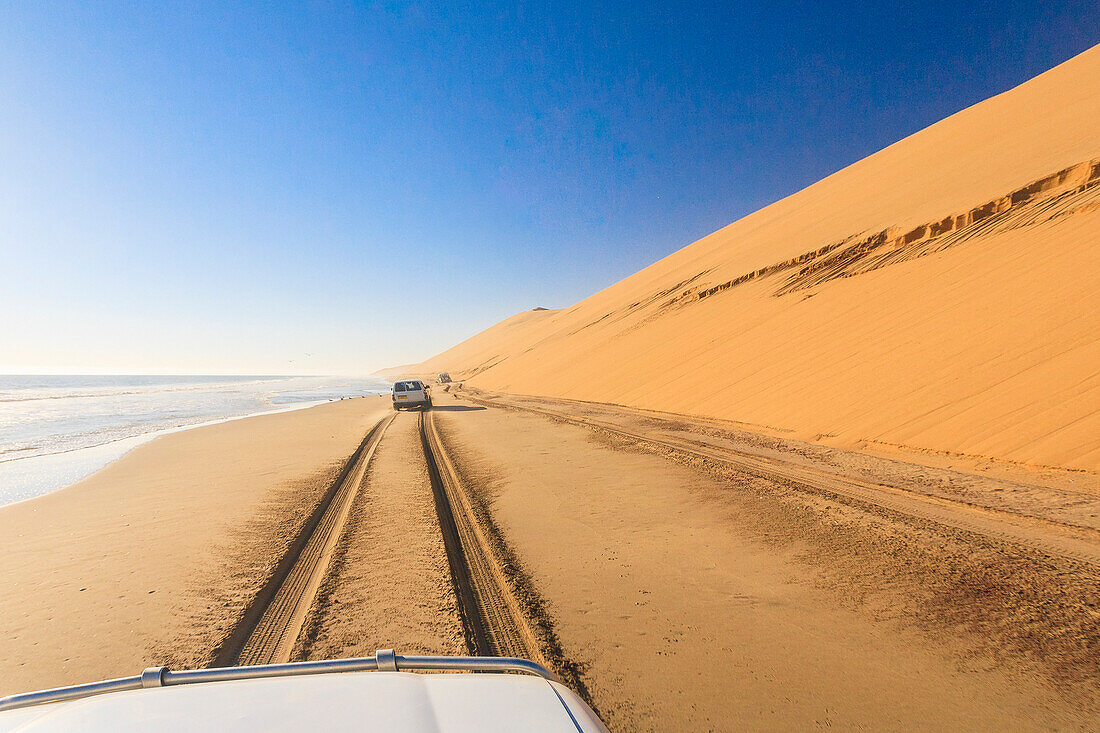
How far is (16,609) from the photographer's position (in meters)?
3.71

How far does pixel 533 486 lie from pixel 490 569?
9.01 ft

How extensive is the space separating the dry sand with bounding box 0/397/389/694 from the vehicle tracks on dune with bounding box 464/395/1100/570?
628 centimetres

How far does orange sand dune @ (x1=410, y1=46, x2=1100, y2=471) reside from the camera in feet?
24.5

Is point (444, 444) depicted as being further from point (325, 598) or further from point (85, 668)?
point (85, 668)

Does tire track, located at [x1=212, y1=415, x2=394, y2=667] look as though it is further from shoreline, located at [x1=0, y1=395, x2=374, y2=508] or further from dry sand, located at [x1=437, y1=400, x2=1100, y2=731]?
shoreline, located at [x1=0, y1=395, x2=374, y2=508]

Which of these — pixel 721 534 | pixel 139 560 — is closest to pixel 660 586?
pixel 721 534

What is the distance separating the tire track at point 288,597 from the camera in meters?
→ 2.93

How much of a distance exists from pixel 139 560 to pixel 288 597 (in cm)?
212

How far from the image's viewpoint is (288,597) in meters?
3.70

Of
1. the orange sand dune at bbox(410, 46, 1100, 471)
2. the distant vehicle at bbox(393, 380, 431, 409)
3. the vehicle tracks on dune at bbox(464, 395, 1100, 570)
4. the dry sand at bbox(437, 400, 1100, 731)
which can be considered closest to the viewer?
the dry sand at bbox(437, 400, 1100, 731)

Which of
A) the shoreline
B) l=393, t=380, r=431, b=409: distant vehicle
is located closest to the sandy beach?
the shoreline

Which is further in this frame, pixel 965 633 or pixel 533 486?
pixel 533 486

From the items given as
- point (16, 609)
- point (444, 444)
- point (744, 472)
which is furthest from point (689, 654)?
point (444, 444)

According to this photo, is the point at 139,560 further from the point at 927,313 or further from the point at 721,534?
the point at 927,313
